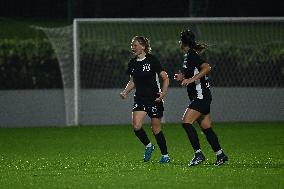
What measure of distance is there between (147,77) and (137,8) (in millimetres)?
21573

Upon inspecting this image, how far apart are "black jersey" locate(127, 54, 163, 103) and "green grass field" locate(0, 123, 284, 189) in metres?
0.99

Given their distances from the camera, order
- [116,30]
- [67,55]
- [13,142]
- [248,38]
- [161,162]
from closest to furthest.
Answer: [161,162] → [13,142] → [67,55] → [248,38] → [116,30]

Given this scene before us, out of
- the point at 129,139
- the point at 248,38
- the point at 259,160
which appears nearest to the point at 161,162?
the point at 259,160

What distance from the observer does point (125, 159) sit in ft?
49.3

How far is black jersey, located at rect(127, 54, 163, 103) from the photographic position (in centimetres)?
1441

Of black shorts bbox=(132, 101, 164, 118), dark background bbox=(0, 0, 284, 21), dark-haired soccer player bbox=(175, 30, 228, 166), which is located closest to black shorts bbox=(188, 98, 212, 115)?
dark-haired soccer player bbox=(175, 30, 228, 166)

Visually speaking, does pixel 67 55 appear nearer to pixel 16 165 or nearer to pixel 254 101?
pixel 254 101

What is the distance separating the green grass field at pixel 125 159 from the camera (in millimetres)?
11656

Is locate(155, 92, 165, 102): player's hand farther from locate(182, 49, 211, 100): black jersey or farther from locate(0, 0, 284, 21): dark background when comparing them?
locate(0, 0, 284, 21): dark background

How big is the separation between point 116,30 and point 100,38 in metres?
0.78

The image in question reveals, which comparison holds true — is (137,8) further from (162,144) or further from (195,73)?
(195,73)

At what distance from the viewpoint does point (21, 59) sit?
27203mm

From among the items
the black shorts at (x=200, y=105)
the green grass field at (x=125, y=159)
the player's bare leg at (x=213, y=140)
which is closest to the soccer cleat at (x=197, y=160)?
the green grass field at (x=125, y=159)

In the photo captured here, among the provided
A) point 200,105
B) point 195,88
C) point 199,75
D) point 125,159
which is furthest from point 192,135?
point 125,159
